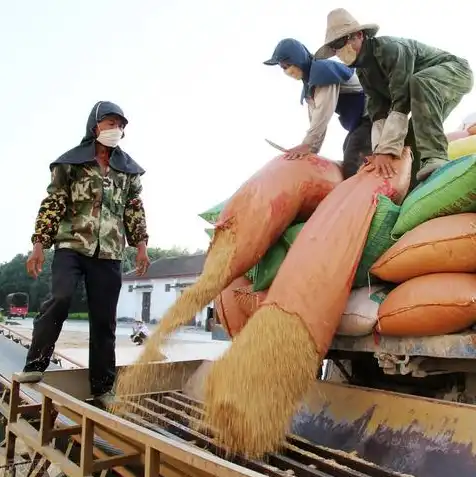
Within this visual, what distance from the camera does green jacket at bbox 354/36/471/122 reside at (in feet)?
8.52

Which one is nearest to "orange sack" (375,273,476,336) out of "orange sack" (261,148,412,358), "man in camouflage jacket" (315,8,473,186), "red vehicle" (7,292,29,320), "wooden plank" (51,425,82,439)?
"orange sack" (261,148,412,358)

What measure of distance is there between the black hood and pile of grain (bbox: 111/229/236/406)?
3.66ft

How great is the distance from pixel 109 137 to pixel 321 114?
1243 millimetres

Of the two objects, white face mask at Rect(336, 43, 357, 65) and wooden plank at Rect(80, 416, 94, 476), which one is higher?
white face mask at Rect(336, 43, 357, 65)

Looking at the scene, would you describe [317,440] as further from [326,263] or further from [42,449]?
[42,449]

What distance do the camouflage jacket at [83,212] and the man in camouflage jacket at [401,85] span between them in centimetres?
142

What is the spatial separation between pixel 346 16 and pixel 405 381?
172 cm

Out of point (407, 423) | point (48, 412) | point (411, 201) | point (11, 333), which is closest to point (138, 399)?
point (48, 412)

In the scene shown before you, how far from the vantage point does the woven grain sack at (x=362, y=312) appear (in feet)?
6.81

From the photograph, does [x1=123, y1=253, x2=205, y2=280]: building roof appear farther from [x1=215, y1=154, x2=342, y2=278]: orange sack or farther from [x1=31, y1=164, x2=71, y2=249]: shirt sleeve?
[x1=215, y1=154, x2=342, y2=278]: orange sack

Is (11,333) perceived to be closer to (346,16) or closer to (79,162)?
(79,162)

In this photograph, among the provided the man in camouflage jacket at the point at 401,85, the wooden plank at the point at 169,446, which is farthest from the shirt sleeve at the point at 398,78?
the wooden plank at the point at 169,446

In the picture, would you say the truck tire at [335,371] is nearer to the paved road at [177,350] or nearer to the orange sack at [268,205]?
the paved road at [177,350]

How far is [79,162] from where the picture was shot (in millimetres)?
3123
